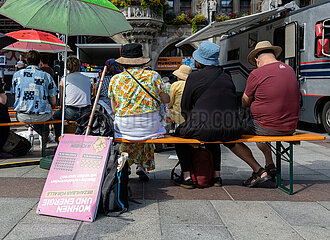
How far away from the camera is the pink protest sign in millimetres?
3395

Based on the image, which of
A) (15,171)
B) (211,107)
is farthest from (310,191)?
(15,171)

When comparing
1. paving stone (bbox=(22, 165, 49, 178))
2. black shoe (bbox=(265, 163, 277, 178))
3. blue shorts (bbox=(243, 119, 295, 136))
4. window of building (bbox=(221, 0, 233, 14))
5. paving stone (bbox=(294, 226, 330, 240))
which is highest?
window of building (bbox=(221, 0, 233, 14))

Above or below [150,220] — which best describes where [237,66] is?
above

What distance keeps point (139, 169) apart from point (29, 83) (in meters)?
2.31

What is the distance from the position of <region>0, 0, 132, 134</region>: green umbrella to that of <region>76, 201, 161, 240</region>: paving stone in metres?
2.29

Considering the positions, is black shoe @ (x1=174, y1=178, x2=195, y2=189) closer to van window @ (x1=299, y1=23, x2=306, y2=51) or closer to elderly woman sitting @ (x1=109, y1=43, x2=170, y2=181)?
elderly woman sitting @ (x1=109, y1=43, x2=170, y2=181)

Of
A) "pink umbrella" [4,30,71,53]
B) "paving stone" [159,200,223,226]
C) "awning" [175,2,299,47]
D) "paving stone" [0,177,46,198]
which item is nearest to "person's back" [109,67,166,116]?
"paving stone" [159,200,223,226]

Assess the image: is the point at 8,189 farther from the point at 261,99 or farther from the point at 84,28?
the point at 261,99

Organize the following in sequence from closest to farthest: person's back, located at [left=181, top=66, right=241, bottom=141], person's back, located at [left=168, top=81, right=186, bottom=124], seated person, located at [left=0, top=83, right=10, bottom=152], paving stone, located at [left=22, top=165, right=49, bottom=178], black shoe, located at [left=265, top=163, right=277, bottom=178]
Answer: person's back, located at [left=181, top=66, right=241, bottom=141] < black shoe, located at [left=265, top=163, right=277, bottom=178] < paving stone, located at [left=22, top=165, right=49, bottom=178] < seated person, located at [left=0, top=83, right=10, bottom=152] < person's back, located at [left=168, top=81, right=186, bottom=124]

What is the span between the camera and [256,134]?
15.0 feet

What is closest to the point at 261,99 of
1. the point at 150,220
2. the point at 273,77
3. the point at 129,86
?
the point at 273,77

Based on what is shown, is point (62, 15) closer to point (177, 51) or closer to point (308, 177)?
point (308, 177)

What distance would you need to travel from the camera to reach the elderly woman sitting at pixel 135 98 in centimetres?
426

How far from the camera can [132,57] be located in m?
4.40
